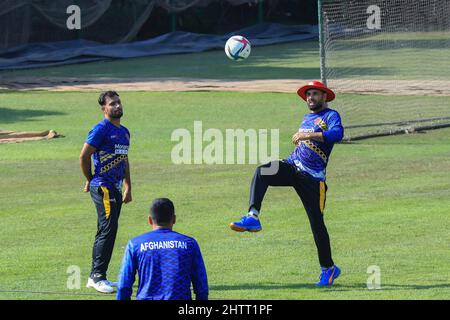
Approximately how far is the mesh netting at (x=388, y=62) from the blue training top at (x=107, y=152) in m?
13.9

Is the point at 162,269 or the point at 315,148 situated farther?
the point at 315,148

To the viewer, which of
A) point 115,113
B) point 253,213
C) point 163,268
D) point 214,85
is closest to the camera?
point 163,268

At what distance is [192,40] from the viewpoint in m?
49.5

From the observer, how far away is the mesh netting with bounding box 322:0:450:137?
1150 inches

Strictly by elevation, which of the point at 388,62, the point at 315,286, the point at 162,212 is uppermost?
the point at 388,62

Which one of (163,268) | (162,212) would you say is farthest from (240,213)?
(163,268)

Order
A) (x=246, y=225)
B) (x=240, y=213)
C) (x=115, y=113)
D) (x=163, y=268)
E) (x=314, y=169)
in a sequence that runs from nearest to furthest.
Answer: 1. (x=163, y=268)
2. (x=246, y=225)
3. (x=115, y=113)
4. (x=314, y=169)
5. (x=240, y=213)

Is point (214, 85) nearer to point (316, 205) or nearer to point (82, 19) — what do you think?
point (82, 19)

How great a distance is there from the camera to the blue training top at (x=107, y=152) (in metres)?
13.1

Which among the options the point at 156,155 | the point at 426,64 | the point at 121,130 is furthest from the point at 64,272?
the point at 426,64

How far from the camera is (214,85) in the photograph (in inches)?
1427

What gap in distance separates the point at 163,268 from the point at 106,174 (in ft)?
13.3

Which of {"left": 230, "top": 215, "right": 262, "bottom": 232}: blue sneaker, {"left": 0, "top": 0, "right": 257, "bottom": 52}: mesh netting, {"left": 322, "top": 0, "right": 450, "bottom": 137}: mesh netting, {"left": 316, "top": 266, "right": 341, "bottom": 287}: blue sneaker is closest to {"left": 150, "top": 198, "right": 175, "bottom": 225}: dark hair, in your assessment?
{"left": 230, "top": 215, "right": 262, "bottom": 232}: blue sneaker
